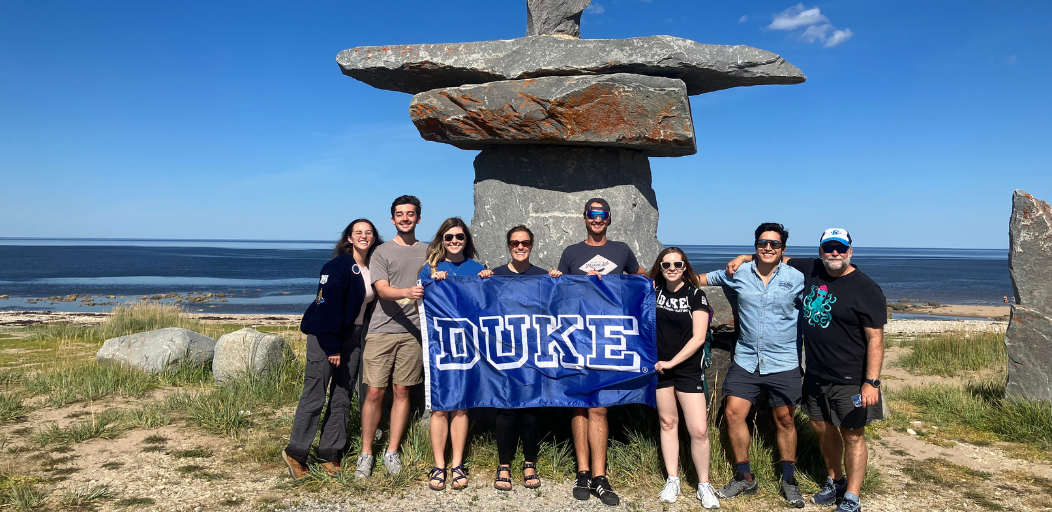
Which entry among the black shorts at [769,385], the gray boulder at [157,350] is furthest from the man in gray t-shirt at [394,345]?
the gray boulder at [157,350]

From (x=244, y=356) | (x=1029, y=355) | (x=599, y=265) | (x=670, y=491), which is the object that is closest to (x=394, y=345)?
(x=599, y=265)

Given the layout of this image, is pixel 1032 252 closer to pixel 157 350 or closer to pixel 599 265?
pixel 599 265

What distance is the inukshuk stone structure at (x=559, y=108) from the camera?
15.3 ft

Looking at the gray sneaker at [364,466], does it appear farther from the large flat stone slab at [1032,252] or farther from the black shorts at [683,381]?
the large flat stone slab at [1032,252]

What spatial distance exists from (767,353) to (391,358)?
2.57 metres

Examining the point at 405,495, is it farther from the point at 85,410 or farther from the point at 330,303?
the point at 85,410

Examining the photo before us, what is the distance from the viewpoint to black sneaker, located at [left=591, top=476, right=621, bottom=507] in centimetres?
381

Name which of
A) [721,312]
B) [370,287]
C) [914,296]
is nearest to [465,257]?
[370,287]

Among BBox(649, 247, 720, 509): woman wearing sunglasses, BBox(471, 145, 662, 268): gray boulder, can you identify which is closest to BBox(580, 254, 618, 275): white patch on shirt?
BBox(649, 247, 720, 509): woman wearing sunglasses

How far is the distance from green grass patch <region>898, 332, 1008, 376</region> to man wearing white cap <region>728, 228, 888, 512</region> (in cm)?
542

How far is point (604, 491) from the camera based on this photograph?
12.7ft

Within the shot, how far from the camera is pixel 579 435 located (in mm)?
4070

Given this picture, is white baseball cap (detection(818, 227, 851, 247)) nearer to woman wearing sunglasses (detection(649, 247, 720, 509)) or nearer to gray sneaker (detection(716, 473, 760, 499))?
woman wearing sunglasses (detection(649, 247, 720, 509))

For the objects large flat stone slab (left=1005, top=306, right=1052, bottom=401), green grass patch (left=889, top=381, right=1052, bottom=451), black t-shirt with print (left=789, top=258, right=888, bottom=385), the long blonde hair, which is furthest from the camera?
large flat stone slab (left=1005, top=306, right=1052, bottom=401)
